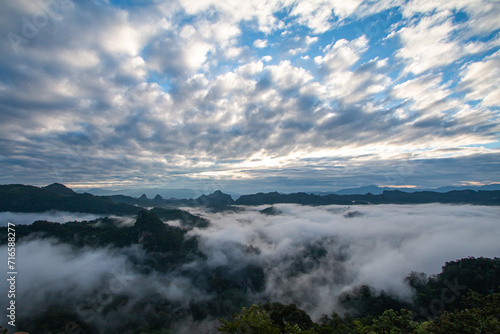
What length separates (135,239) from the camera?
145000 millimetres

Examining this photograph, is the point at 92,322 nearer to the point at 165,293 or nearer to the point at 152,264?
the point at 165,293

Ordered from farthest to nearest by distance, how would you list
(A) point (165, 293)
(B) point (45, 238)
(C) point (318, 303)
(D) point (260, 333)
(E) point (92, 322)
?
(B) point (45, 238), (C) point (318, 303), (A) point (165, 293), (E) point (92, 322), (D) point (260, 333)

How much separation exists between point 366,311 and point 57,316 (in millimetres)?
130804

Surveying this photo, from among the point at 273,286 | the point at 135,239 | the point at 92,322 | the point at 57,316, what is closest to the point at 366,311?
the point at 273,286

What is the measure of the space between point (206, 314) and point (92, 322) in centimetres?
5020

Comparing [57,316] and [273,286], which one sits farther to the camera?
[273,286]

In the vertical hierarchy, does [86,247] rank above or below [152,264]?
above

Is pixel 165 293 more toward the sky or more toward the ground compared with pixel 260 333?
more toward the ground

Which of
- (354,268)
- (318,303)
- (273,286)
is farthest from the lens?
(354,268)

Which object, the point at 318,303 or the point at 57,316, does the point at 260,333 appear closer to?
the point at 57,316

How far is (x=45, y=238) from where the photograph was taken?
438 feet

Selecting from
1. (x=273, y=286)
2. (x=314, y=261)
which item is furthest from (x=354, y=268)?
(x=273, y=286)

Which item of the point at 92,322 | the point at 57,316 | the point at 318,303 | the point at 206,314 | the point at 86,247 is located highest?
the point at 86,247

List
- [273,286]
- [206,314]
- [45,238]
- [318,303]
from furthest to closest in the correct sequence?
[273,286] < [45,238] < [318,303] < [206,314]
